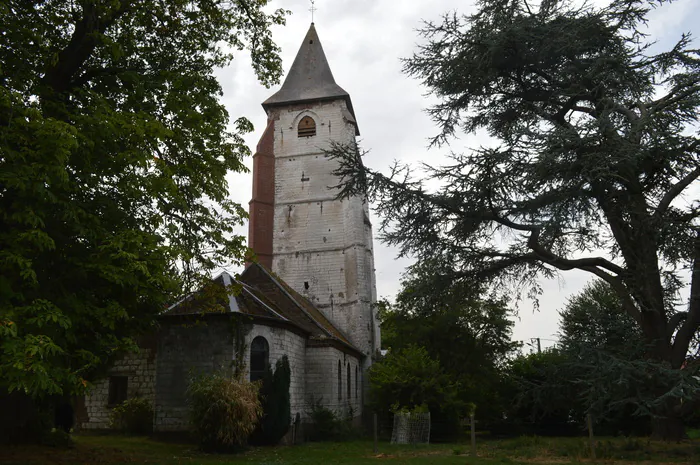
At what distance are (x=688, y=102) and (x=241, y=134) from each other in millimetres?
Result: 9128

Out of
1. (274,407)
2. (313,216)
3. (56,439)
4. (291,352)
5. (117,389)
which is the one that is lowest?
(56,439)

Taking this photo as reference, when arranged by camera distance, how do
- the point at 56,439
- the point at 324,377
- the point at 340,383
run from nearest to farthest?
the point at 56,439 < the point at 324,377 < the point at 340,383

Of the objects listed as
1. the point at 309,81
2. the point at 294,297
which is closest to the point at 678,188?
the point at 294,297

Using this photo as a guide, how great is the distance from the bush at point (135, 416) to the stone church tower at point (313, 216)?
35.4 ft

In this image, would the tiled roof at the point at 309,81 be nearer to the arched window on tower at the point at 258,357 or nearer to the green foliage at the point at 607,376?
the arched window on tower at the point at 258,357

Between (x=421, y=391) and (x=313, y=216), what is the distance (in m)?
10.9

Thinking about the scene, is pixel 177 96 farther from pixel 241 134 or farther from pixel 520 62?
pixel 520 62

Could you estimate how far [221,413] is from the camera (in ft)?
41.0

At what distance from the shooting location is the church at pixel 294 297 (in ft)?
48.5

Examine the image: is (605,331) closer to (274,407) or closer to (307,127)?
(274,407)

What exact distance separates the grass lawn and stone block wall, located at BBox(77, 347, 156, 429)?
1.27 metres

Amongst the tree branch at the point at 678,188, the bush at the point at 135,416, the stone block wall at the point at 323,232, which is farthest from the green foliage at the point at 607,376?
the stone block wall at the point at 323,232

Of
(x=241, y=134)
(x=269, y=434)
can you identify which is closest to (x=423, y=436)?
(x=269, y=434)

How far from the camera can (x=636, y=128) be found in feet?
30.2
